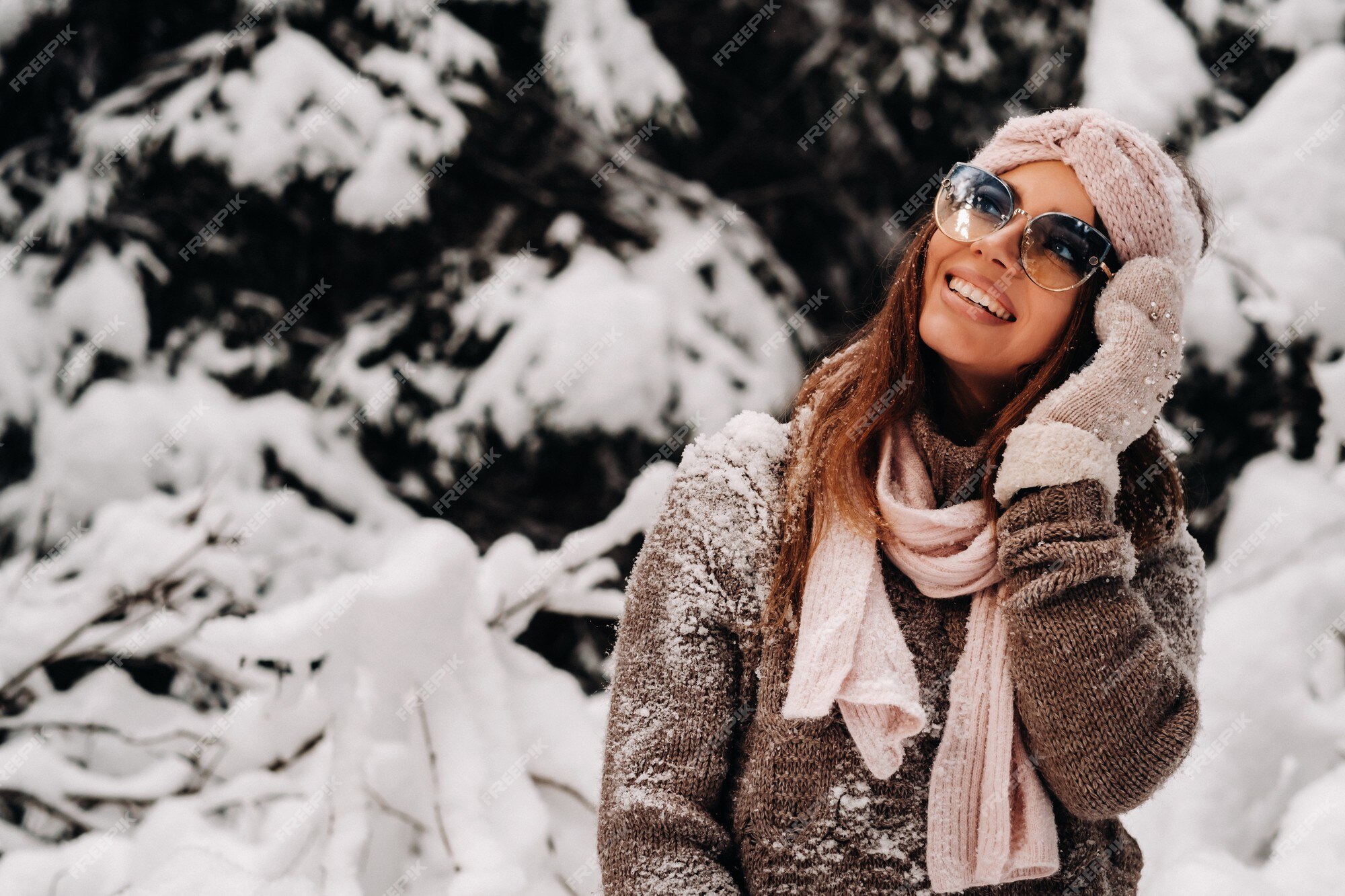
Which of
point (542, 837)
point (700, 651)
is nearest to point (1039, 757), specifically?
point (700, 651)

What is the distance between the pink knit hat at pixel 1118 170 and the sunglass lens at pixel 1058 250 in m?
0.06

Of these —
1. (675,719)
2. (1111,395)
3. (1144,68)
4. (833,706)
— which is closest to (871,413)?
(1111,395)

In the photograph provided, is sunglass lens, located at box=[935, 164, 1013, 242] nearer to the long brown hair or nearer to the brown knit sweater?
the long brown hair

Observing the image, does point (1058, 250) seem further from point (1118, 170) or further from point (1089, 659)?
point (1089, 659)

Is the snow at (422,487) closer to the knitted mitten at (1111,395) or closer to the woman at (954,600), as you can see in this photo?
the woman at (954,600)

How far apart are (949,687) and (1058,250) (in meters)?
0.66

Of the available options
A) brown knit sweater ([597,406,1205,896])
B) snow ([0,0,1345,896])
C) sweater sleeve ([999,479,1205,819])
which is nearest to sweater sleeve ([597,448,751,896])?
brown knit sweater ([597,406,1205,896])

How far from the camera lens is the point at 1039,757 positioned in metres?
1.40

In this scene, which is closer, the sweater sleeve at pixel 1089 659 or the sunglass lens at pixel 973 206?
the sweater sleeve at pixel 1089 659

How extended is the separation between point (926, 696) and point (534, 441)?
7.05ft

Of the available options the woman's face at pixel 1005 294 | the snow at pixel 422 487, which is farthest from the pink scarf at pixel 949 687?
the snow at pixel 422 487

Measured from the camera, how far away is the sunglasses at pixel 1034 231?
4.86 ft

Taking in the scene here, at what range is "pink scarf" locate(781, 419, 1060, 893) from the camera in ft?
4.45

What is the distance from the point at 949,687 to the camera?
1.45 metres
